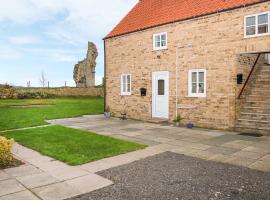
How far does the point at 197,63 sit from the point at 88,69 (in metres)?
31.1

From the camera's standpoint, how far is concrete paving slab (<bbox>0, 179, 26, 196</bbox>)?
507cm

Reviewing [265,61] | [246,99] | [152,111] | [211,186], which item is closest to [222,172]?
[211,186]

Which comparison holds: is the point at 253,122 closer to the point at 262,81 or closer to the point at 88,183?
the point at 262,81

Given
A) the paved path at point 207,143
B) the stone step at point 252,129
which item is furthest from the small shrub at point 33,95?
the stone step at point 252,129

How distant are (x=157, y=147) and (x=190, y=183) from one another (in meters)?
3.26

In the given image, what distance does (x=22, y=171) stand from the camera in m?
6.26

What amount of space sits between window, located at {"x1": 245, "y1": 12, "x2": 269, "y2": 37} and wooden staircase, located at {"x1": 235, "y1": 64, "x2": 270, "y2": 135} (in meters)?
3.28

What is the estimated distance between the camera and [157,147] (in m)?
8.72

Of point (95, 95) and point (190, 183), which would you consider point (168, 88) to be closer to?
point (190, 183)

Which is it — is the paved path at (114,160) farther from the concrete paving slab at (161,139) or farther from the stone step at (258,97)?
the stone step at (258,97)

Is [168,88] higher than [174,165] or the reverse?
higher

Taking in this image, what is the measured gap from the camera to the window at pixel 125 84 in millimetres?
17031

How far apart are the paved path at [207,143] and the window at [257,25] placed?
4384 mm

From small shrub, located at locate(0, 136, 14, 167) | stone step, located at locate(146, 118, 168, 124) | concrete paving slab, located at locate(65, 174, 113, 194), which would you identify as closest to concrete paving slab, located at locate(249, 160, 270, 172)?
concrete paving slab, located at locate(65, 174, 113, 194)
